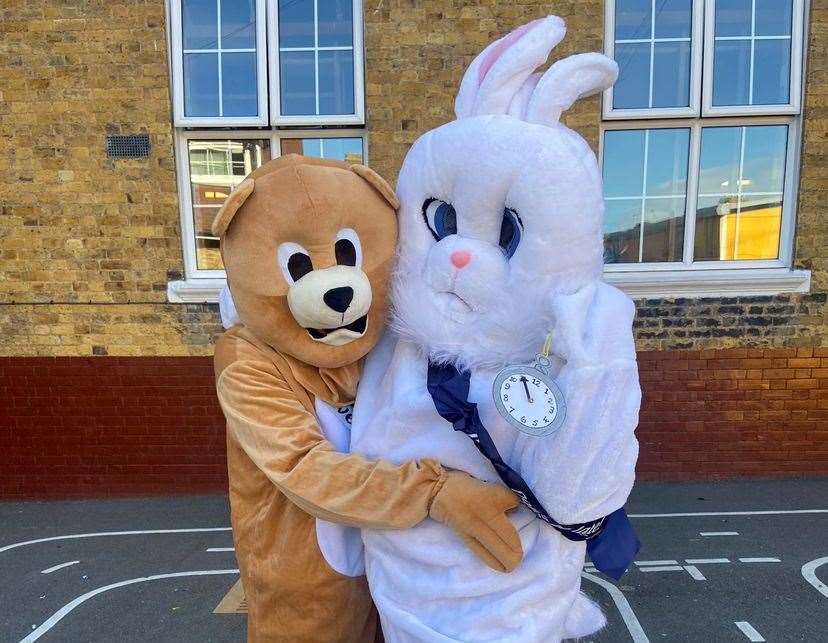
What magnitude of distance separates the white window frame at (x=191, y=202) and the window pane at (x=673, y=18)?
2505mm

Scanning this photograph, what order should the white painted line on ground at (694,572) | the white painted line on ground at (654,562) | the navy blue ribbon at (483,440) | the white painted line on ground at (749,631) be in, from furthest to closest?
the white painted line on ground at (654,562) < the white painted line on ground at (694,572) < the white painted line on ground at (749,631) < the navy blue ribbon at (483,440)

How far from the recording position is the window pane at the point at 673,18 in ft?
14.0

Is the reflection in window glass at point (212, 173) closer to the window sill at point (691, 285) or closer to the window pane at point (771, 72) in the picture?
the window sill at point (691, 285)

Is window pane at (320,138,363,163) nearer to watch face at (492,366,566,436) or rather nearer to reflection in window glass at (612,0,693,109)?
reflection in window glass at (612,0,693,109)

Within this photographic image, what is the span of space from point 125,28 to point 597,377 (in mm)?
4611

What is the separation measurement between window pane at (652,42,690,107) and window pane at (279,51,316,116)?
278 cm

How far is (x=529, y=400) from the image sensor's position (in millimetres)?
1130

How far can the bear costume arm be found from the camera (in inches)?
50.8

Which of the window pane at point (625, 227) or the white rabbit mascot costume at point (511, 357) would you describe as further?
the window pane at point (625, 227)

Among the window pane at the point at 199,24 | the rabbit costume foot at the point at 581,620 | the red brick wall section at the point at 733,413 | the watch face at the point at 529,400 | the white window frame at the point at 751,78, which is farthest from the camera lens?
the red brick wall section at the point at 733,413

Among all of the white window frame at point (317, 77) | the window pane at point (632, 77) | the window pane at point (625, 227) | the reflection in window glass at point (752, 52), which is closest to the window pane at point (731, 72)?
the reflection in window glass at point (752, 52)

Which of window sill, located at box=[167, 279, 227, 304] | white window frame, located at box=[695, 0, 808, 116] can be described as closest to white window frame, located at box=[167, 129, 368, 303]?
window sill, located at box=[167, 279, 227, 304]

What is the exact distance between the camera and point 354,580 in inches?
60.1

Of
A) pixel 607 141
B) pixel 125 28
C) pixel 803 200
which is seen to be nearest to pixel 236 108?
pixel 125 28
